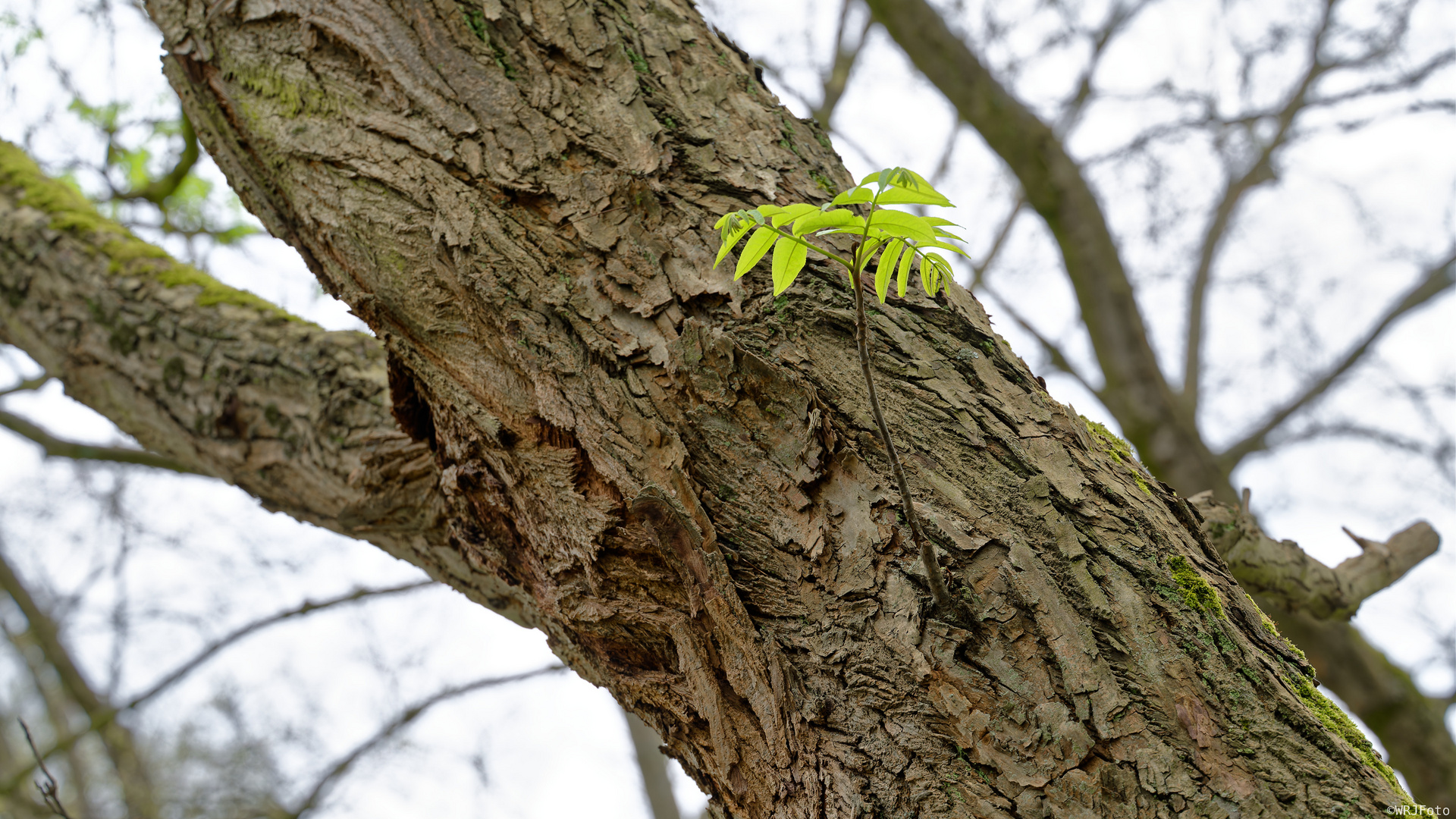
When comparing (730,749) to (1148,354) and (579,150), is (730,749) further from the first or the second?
(1148,354)

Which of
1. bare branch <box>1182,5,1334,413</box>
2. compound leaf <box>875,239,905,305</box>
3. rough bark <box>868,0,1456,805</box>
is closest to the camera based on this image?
compound leaf <box>875,239,905,305</box>

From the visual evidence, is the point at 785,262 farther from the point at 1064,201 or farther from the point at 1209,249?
the point at 1209,249

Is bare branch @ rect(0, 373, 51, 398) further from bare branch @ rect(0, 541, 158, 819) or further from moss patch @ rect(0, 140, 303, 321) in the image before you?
bare branch @ rect(0, 541, 158, 819)

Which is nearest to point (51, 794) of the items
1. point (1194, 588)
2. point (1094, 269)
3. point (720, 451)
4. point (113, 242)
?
point (113, 242)

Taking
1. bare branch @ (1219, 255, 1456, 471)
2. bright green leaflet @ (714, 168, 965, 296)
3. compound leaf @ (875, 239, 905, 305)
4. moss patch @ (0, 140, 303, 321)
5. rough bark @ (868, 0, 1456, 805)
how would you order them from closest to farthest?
bright green leaflet @ (714, 168, 965, 296) → compound leaf @ (875, 239, 905, 305) → moss patch @ (0, 140, 303, 321) → rough bark @ (868, 0, 1456, 805) → bare branch @ (1219, 255, 1456, 471)

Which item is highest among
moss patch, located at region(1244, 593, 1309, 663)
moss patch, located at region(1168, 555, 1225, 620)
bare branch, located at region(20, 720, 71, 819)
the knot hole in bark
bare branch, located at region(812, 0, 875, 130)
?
bare branch, located at region(812, 0, 875, 130)

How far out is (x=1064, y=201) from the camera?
11.3ft

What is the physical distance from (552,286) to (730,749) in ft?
2.32

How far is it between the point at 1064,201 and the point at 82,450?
4152 millimetres

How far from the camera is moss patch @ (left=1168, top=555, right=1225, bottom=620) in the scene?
102cm

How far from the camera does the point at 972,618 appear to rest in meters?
0.99

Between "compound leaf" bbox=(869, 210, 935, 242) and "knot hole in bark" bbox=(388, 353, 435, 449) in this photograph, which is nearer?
"compound leaf" bbox=(869, 210, 935, 242)

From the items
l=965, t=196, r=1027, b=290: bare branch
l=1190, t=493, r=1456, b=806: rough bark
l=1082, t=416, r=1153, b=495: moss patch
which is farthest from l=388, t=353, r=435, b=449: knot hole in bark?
l=965, t=196, r=1027, b=290: bare branch

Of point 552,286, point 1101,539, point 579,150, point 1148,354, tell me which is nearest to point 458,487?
point 552,286
